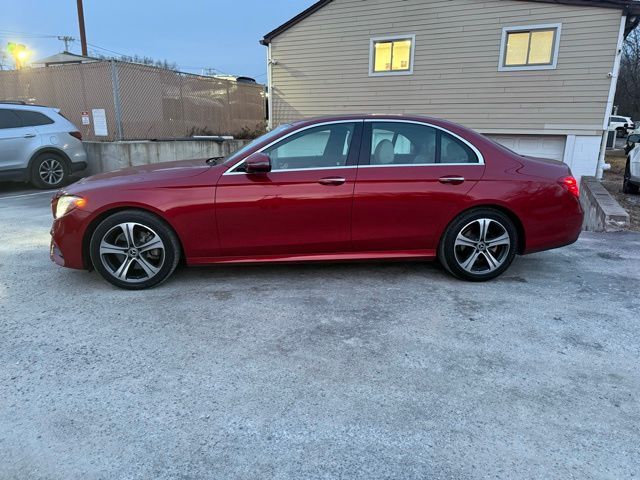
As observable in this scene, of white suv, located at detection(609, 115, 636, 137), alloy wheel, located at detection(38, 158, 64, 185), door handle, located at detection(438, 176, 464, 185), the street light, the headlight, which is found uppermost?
the street light

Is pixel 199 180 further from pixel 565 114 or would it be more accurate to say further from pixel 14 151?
pixel 565 114

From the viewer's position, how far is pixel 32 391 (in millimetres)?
2670

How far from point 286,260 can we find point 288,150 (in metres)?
0.99

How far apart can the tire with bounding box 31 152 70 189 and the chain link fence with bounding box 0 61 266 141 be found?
2059 millimetres

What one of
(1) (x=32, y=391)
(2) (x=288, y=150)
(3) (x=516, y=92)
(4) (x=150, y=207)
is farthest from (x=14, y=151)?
(3) (x=516, y=92)

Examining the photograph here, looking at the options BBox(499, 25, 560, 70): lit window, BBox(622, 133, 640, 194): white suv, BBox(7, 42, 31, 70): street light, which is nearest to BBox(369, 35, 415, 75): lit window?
BBox(499, 25, 560, 70): lit window

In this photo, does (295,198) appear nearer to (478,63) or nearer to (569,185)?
(569,185)

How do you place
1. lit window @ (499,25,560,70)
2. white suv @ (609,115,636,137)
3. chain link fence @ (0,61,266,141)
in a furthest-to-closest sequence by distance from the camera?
white suv @ (609,115,636,137)
chain link fence @ (0,61,266,141)
lit window @ (499,25,560,70)

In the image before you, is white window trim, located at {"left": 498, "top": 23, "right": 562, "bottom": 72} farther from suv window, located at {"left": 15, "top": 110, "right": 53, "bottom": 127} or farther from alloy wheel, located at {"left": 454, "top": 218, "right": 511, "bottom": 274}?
suv window, located at {"left": 15, "top": 110, "right": 53, "bottom": 127}

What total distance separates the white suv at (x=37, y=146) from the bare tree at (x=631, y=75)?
3771cm

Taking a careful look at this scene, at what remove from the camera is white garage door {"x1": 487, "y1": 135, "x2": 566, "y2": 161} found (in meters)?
12.1

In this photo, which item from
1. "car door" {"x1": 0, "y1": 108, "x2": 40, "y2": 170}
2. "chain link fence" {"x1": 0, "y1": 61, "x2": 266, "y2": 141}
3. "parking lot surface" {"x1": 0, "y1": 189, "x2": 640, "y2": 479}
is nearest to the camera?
"parking lot surface" {"x1": 0, "y1": 189, "x2": 640, "y2": 479}

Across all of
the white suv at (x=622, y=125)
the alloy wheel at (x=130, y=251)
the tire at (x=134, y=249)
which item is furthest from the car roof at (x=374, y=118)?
the white suv at (x=622, y=125)

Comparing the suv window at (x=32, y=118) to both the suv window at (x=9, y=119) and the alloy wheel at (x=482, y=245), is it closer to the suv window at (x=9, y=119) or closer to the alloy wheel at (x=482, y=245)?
the suv window at (x=9, y=119)
